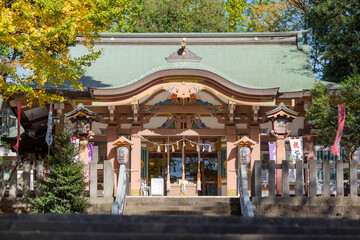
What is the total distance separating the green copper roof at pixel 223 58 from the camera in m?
19.7

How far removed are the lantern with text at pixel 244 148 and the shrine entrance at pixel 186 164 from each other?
1.93 meters

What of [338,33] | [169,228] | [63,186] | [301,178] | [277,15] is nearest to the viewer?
[169,228]

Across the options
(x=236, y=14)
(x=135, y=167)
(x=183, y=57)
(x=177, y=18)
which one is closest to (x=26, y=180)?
(x=135, y=167)

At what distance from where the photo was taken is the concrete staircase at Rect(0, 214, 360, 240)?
19.1 feet

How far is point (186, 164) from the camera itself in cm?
1947

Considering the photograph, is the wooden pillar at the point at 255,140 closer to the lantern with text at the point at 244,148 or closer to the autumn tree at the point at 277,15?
the lantern with text at the point at 244,148

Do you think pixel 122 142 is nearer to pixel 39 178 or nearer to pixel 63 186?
pixel 39 178

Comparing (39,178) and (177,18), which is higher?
(177,18)

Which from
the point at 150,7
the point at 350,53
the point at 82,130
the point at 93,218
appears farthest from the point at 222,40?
the point at 93,218

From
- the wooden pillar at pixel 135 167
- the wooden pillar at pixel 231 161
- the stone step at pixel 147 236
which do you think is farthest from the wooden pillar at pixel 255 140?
the stone step at pixel 147 236

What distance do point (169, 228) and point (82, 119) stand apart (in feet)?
33.4

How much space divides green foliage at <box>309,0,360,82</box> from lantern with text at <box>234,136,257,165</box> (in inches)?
354

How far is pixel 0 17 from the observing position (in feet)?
40.6

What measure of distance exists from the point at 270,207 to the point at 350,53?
1399cm
